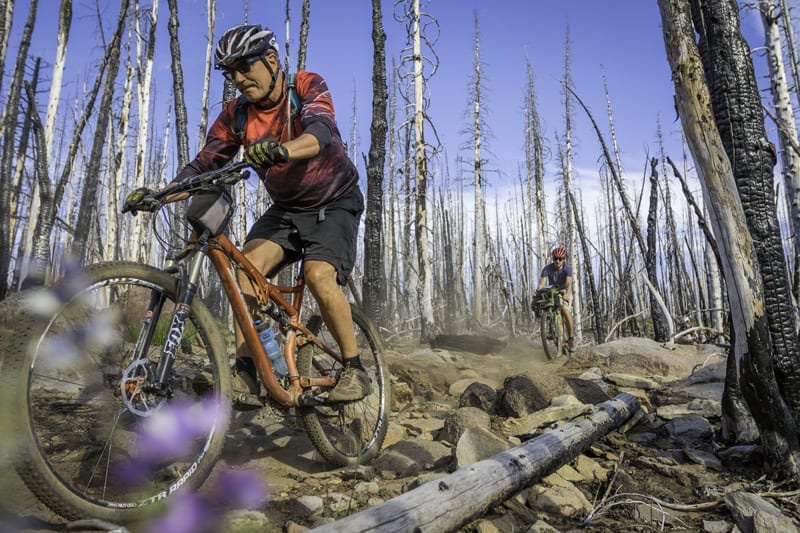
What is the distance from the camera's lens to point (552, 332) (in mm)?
9984

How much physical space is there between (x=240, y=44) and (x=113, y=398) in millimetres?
1826

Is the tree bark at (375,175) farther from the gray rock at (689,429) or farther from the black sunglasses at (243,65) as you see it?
the black sunglasses at (243,65)

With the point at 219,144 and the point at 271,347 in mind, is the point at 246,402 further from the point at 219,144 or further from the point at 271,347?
the point at 219,144

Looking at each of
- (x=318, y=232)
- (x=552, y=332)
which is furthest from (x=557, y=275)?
(x=318, y=232)

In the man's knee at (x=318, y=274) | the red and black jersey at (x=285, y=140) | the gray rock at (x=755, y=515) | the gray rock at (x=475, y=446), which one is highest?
the red and black jersey at (x=285, y=140)

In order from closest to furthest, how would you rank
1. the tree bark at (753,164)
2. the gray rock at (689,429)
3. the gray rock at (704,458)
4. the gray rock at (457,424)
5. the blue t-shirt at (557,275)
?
the tree bark at (753,164) < the gray rock at (704,458) < the gray rock at (457,424) < the gray rock at (689,429) < the blue t-shirt at (557,275)

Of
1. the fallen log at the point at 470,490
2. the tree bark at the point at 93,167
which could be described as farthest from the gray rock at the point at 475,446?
the tree bark at the point at 93,167

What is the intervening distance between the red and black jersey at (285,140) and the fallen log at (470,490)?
1736 mm

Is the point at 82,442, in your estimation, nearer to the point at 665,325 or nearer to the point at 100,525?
the point at 100,525

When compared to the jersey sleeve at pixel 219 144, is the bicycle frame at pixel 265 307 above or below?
below

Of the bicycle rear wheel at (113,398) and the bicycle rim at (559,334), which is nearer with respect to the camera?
the bicycle rear wheel at (113,398)

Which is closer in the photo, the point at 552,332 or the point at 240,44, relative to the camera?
the point at 240,44

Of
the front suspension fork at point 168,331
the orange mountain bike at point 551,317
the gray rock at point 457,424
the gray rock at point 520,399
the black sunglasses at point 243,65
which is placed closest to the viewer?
the front suspension fork at point 168,331

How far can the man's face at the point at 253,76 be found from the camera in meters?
2.74
